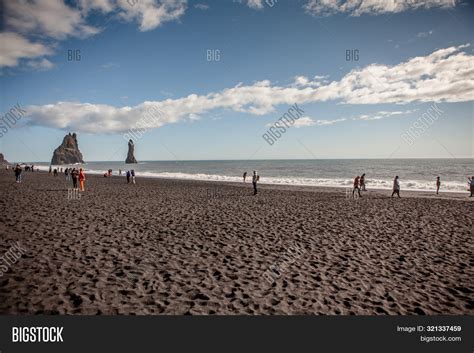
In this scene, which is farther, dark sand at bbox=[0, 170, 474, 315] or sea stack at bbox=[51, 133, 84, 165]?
sea stack at bbox=[51, 133, 84, 165]

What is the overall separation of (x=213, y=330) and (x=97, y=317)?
92.0 inches

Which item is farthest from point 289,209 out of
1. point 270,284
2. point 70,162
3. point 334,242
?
point 70,162

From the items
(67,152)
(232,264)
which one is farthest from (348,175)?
(67,152)

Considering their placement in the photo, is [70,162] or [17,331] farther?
[70,162]

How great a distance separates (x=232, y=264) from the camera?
7.62m

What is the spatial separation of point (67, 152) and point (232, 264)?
723 ft

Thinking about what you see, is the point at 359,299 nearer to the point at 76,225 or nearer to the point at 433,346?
the point at 433,346

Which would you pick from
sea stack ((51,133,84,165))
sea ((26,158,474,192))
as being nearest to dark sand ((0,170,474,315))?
sea ((26,158,474,192))

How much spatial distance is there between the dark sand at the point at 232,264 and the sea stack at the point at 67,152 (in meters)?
205

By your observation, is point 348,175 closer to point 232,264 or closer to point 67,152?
point 232,264

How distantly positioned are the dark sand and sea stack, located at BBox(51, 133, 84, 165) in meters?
205

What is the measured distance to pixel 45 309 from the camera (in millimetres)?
5043

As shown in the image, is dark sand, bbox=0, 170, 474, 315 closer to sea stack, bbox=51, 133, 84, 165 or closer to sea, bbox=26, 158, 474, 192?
sea, bbox=26, 158, 474, 192

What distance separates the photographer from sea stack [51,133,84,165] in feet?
593
